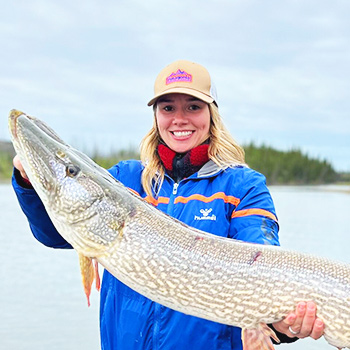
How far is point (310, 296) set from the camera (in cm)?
233

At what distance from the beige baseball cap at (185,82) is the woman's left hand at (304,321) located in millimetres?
1192

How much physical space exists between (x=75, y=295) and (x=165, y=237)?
5.22 m

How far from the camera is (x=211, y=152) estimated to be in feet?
9.52

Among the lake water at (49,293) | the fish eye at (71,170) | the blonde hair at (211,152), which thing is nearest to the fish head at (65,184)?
the fish eye at (71,170)

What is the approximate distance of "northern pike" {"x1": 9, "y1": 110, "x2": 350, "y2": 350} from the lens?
7.70ft

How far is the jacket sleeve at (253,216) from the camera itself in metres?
2.56

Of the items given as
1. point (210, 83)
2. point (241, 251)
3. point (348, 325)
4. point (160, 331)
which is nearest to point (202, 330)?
point (160, 331)

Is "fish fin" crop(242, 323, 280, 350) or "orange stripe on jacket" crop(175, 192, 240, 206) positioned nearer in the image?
"fish fin" crop(242, 323, 280, 350)

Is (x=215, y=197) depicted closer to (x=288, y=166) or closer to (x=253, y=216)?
(x=253, y=216)

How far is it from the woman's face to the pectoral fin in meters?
0.84

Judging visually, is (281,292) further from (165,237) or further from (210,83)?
(210,83)

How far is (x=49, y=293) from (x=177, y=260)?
528cm

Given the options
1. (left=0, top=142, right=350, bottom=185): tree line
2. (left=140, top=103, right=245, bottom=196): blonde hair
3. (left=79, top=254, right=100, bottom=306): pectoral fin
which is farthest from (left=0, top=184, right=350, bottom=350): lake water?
(left=0, top=142, right=350, bottom=185): tree line

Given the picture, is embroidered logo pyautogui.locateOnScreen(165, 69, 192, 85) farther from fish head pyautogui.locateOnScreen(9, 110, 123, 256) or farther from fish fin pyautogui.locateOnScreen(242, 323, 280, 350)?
A: fish fin pyautogui.locateOnScreen(242, 323, 280, 350)
